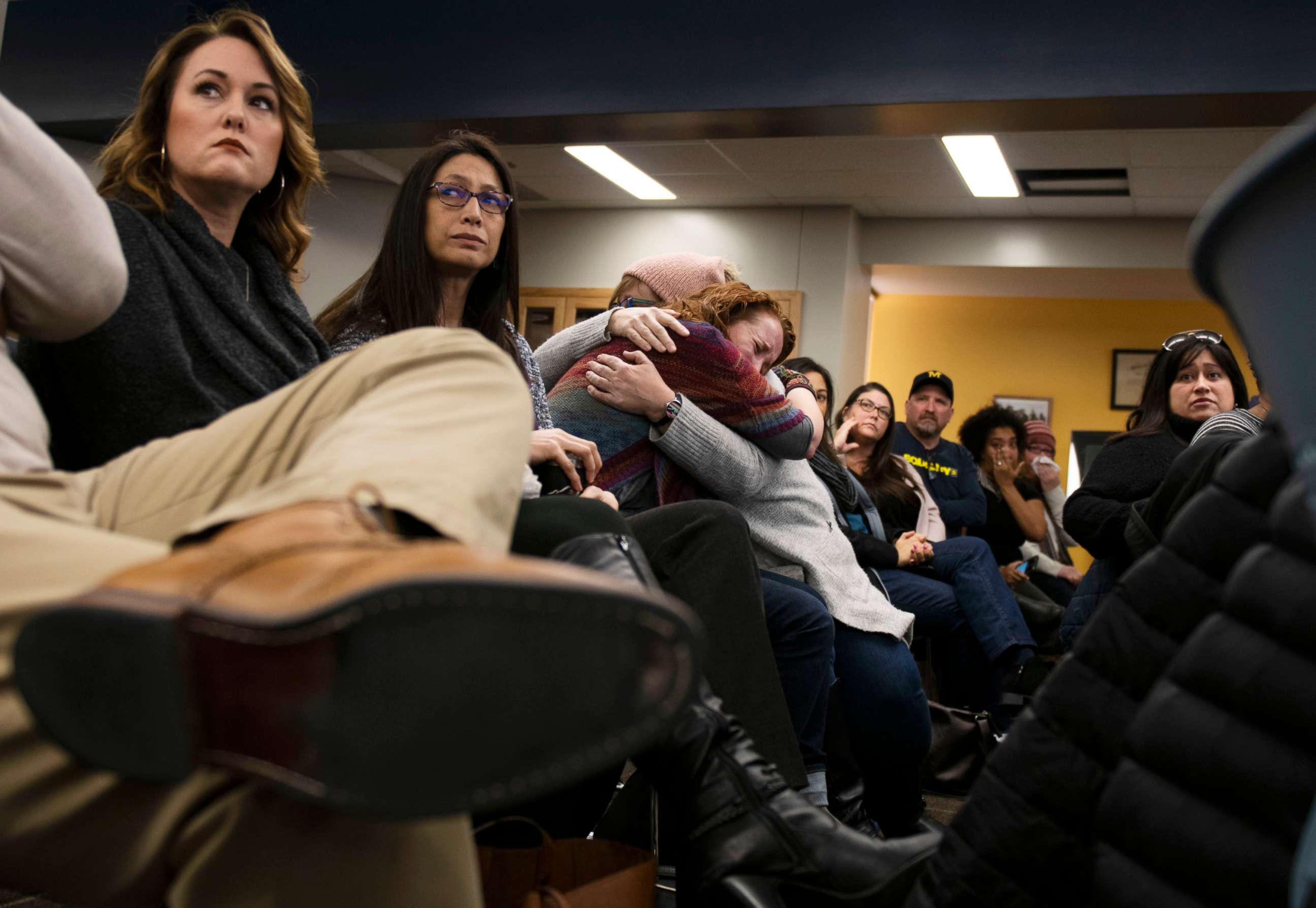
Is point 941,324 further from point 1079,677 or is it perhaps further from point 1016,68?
point 1079,677

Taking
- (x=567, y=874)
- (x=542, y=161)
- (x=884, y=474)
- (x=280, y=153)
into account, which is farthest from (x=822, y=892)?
(x=542, y=161)

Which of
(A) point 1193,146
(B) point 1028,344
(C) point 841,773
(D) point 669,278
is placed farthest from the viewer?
(B) point 1028,344

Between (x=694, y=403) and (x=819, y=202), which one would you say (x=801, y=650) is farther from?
(x=819, y=202)

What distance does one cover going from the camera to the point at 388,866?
0.65 metres

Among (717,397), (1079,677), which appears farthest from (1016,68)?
(1079,677)

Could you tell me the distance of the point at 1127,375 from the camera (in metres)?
9.67

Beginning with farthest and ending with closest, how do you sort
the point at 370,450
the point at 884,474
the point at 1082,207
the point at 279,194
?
1. the point at 1082,207
2. the point at 884,474
3. the point at 279,194
4. the point at 370,450

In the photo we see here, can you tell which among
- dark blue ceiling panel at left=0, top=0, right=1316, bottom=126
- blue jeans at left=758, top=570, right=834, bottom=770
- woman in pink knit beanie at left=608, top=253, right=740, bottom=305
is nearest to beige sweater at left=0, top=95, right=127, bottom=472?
blue jeans at left=758, top=570, right=834, bottom=770

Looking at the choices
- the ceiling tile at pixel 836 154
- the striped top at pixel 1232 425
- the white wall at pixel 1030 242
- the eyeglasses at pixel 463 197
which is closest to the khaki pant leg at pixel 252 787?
the eyeglasses at pixel 463 197

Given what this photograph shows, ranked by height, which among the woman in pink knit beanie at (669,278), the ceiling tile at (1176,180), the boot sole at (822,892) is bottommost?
the boot sole at (822,892)

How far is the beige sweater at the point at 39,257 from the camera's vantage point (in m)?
0.89

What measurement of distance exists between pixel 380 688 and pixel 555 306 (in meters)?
8.50

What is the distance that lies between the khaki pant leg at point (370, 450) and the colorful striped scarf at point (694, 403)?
1096 mm

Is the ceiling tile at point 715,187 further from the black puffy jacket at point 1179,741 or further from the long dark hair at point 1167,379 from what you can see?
the black puffy jacket at point 1179,741
